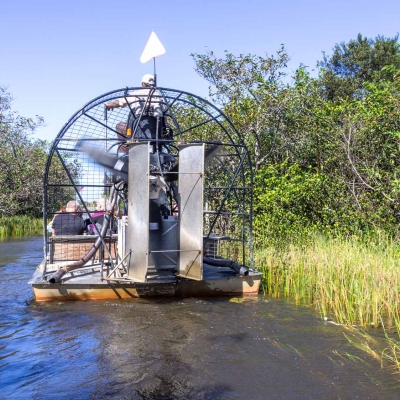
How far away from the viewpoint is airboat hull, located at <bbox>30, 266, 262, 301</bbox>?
349 inches

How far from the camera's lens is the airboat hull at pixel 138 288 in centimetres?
887

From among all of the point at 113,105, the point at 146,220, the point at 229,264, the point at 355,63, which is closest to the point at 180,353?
the point at 146,220

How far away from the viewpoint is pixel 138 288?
30.0ft

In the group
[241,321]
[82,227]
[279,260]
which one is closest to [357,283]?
[241,321]

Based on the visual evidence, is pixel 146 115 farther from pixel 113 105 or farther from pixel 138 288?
pixel 138 288

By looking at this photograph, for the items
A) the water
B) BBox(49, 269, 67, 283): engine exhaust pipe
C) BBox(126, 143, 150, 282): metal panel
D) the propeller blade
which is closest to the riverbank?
the water

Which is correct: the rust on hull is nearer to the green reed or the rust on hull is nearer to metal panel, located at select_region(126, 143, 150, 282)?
the green reed

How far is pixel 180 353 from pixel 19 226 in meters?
18.4

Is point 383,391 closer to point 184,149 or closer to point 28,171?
point 184,149

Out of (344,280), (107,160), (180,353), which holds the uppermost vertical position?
(107,160)

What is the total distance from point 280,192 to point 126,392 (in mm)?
7237

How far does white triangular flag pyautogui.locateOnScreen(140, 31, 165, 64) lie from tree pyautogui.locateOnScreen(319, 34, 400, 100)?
21.0 m

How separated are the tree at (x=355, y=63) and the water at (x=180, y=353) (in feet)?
74.1

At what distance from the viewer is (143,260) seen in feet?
26.2
